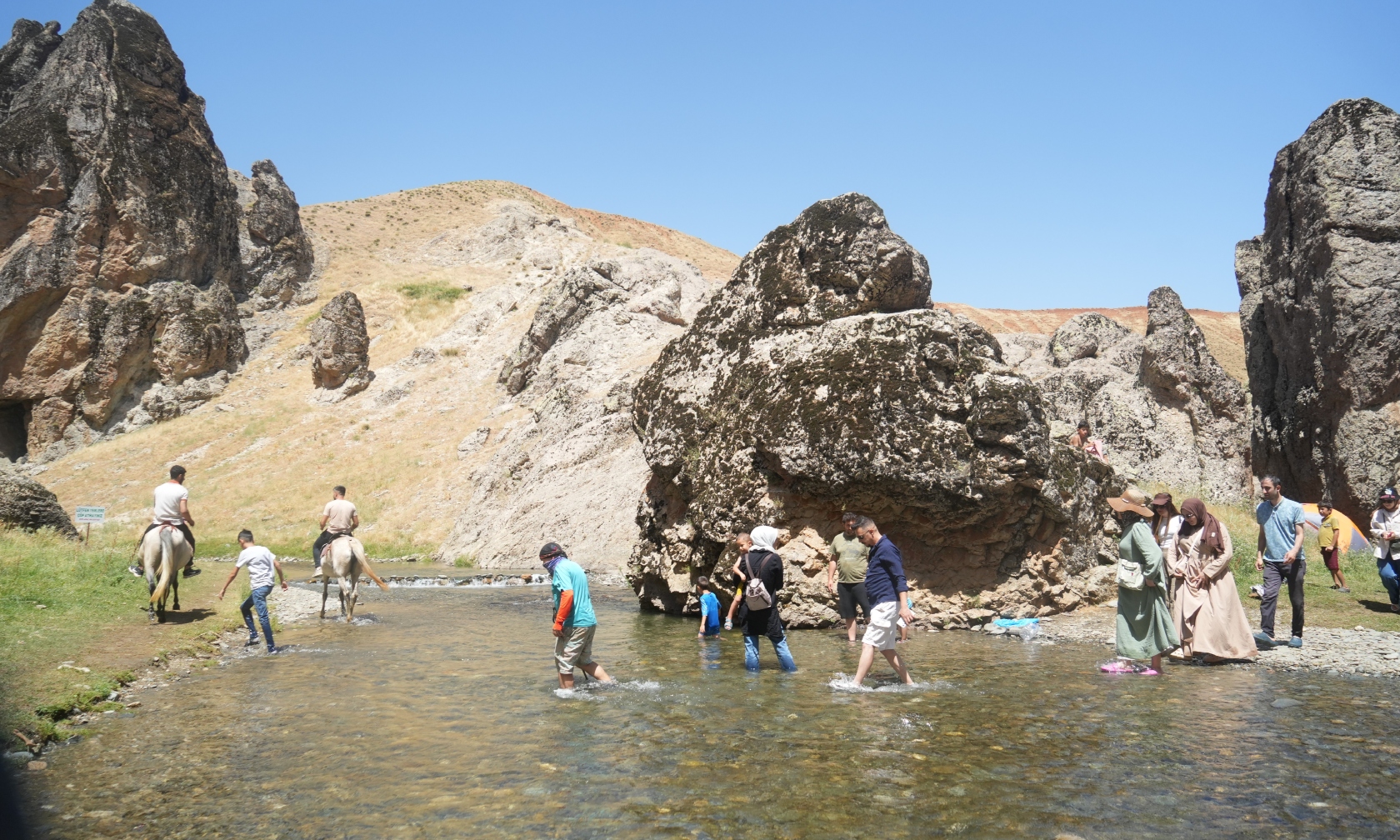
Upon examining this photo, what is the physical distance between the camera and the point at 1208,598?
445 inches

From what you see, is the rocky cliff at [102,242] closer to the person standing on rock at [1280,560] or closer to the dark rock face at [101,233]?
the dark rock face at [101,233]

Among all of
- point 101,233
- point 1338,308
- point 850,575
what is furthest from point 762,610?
point 101,233

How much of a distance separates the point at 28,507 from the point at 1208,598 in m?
24.5

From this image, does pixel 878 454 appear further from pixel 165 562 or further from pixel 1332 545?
pixel 165 562

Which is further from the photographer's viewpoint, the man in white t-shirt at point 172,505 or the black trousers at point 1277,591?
the man in white t-shirt at point 172,505

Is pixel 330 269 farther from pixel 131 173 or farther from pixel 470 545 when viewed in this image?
pixel 470 545

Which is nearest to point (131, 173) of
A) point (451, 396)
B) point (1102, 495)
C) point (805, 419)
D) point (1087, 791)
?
point (451, 396)

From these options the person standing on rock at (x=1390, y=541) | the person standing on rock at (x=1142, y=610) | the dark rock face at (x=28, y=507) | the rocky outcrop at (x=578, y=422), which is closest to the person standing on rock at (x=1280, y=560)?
the person standing on rock at (x=1142, y=610)

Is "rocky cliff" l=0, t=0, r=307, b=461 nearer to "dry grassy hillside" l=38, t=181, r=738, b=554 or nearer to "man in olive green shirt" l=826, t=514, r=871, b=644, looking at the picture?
"dry grassy hillside" l=38, t=181, r=738, b=554

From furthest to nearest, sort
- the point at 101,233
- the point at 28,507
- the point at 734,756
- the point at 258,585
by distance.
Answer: the point at 101,233
the point at 28,507
the point at 258,585
the point at 734,756

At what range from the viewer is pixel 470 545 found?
3272 centimetres

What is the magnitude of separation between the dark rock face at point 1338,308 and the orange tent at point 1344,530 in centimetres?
66

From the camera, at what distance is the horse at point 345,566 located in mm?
16844

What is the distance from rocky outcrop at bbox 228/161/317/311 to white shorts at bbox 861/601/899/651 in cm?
5811
